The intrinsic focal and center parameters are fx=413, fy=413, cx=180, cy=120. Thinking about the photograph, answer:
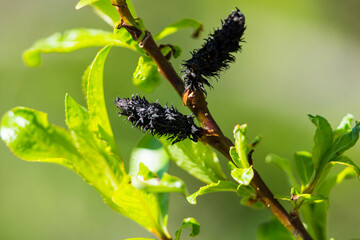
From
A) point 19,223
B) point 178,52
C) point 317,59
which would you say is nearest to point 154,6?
point 317,59

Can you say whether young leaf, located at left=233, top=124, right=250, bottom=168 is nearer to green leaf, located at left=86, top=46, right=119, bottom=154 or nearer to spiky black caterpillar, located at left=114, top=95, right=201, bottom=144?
spiky black caterpillar, located at left=114, top=95, right=201, bottom=144

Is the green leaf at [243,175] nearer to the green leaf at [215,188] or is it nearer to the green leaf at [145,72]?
the green leaf at [215,188]

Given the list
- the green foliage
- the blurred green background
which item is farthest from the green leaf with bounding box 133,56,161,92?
the blurred green background

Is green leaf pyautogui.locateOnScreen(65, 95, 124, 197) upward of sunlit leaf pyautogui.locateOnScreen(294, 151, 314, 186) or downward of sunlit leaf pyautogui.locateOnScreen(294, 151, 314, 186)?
upward

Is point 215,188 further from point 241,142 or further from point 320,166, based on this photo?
point 320,166

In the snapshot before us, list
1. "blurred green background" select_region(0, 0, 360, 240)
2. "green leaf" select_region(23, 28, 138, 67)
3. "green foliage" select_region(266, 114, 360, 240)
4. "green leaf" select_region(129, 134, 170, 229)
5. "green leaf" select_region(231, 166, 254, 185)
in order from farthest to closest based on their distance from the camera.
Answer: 1. "blurred green background" select_region(0, 0, 360, 240)
2. "green leaf" select_region(129, 134, 170, 229)
3. "green leaf" select_region(23, 28, 138, 67)
4. "green foliage" select_region(266, 114, 360, 240)
5. "green leaf" select_region(231, 166, 254, 185)

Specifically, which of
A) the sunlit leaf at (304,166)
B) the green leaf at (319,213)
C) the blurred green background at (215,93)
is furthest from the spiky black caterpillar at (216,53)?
the blurred green background at (215,93)

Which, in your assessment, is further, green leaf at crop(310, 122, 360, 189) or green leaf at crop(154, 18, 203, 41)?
green leaf at crop(154, 18, 203, 41)

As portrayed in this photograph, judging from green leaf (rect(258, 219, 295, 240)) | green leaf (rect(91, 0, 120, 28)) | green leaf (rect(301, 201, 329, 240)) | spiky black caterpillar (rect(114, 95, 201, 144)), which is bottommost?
green leaf (rect(258, 219, 295, 240))
